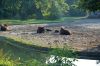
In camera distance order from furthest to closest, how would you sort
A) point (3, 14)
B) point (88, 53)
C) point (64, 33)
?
point (3, 14), point (64, 33), point (88, 53)

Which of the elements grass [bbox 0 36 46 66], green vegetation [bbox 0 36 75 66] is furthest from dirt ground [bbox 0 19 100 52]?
grass [bbox 0 36 46 66]

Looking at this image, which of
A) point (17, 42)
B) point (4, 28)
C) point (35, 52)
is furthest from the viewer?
point (4, 28)

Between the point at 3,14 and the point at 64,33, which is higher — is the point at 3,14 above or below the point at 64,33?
below

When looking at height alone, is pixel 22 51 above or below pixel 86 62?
below

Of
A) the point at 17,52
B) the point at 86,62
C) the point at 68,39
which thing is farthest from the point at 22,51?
the point at 68,39

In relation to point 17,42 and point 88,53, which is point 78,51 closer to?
point 88,53


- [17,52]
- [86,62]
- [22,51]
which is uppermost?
[86,62]

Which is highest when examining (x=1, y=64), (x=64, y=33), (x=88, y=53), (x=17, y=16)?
(x=1, y=64)

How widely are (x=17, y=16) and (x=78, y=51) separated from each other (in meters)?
54.5

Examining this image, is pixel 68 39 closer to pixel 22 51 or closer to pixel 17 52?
pixel 22 51

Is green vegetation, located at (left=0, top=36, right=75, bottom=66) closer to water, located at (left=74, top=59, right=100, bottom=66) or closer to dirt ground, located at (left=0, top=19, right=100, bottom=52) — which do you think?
dirt ground, located at (left=0, top=19, right=100, bottom=52)

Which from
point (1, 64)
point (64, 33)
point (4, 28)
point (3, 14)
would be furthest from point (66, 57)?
point (3, 14)

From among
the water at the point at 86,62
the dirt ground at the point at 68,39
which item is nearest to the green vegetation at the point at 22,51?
the dirt ground at the point at 68,39

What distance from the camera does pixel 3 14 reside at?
74750 mm
